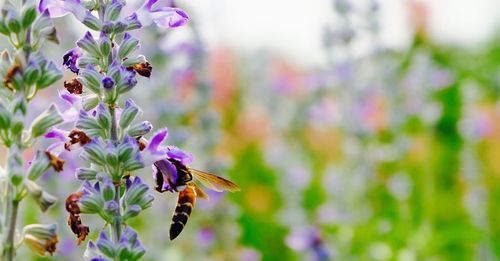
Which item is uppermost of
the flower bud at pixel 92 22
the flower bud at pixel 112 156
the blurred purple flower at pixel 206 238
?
the blurred purple flower at pixel 206 238

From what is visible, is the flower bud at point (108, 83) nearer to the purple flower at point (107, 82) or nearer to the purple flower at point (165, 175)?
the purple flower at point (107, 82)

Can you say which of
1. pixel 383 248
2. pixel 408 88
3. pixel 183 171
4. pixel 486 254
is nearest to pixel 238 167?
pixel 408 88

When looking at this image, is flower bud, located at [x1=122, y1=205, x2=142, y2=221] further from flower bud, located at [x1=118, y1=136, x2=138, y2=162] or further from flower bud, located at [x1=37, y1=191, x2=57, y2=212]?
flower bud, located at [x1=37, y1=191, x2=57, y2=212]

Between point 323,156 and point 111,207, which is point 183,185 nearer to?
point 111,207

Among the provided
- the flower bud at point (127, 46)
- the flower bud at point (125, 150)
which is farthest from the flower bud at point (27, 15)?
the flower bud at point (125, 150)

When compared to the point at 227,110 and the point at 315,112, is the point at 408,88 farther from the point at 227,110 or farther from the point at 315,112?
the point at 227,110

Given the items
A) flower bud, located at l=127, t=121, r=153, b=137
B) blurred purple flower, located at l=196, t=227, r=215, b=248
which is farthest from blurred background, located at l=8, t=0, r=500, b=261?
flower bud, located at l=127, t=121, r=153, b=137

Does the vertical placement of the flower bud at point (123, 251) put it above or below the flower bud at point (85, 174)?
below
